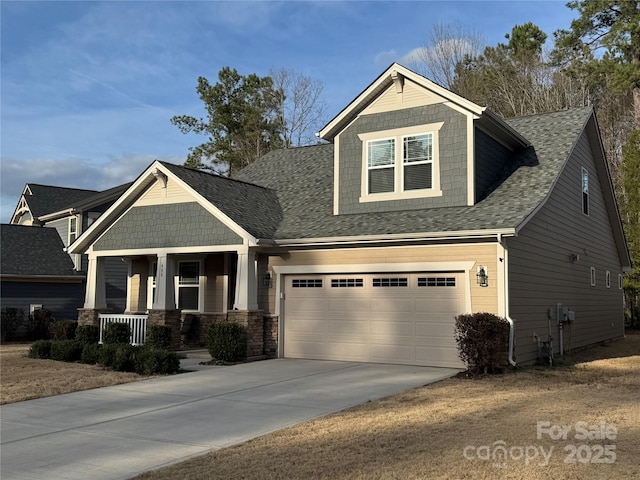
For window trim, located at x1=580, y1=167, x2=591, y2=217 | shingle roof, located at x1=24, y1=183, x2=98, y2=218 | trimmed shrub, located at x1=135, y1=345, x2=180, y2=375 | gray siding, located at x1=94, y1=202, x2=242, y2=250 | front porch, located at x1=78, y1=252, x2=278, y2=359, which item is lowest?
trimmed shrub, located at x1=135, y1=345, x2=180, y2=375

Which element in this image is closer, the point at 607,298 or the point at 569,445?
the point at 569,445

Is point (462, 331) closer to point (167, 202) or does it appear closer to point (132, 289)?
point (167, 202)

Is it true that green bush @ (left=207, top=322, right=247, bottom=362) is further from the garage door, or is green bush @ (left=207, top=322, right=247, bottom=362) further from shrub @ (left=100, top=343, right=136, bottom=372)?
shrub @ (left=100, top=343, right=136, bottom=372)

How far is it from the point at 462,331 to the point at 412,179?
14.3 feet

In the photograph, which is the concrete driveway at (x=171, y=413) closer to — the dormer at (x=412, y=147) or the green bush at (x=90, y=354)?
the green bush at (x=90, y=354)

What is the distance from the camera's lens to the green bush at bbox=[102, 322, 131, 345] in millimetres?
15570

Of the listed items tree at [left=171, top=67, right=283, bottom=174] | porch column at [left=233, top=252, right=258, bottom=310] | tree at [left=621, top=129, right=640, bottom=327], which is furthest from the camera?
tree at [left=171, top=67, right=283, bottom=174]

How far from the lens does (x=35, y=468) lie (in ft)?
20.1

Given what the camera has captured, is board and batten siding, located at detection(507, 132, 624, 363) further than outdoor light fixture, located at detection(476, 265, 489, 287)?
Yes

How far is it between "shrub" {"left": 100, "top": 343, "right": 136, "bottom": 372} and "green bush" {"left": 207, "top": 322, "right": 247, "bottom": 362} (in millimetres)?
1801

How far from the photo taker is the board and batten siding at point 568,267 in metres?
13.1

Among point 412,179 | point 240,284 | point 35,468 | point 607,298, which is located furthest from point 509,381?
point 607,298

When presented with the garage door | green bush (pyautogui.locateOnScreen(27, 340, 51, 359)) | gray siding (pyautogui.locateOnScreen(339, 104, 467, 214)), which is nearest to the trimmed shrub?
the garage door

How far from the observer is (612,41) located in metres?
28.4
